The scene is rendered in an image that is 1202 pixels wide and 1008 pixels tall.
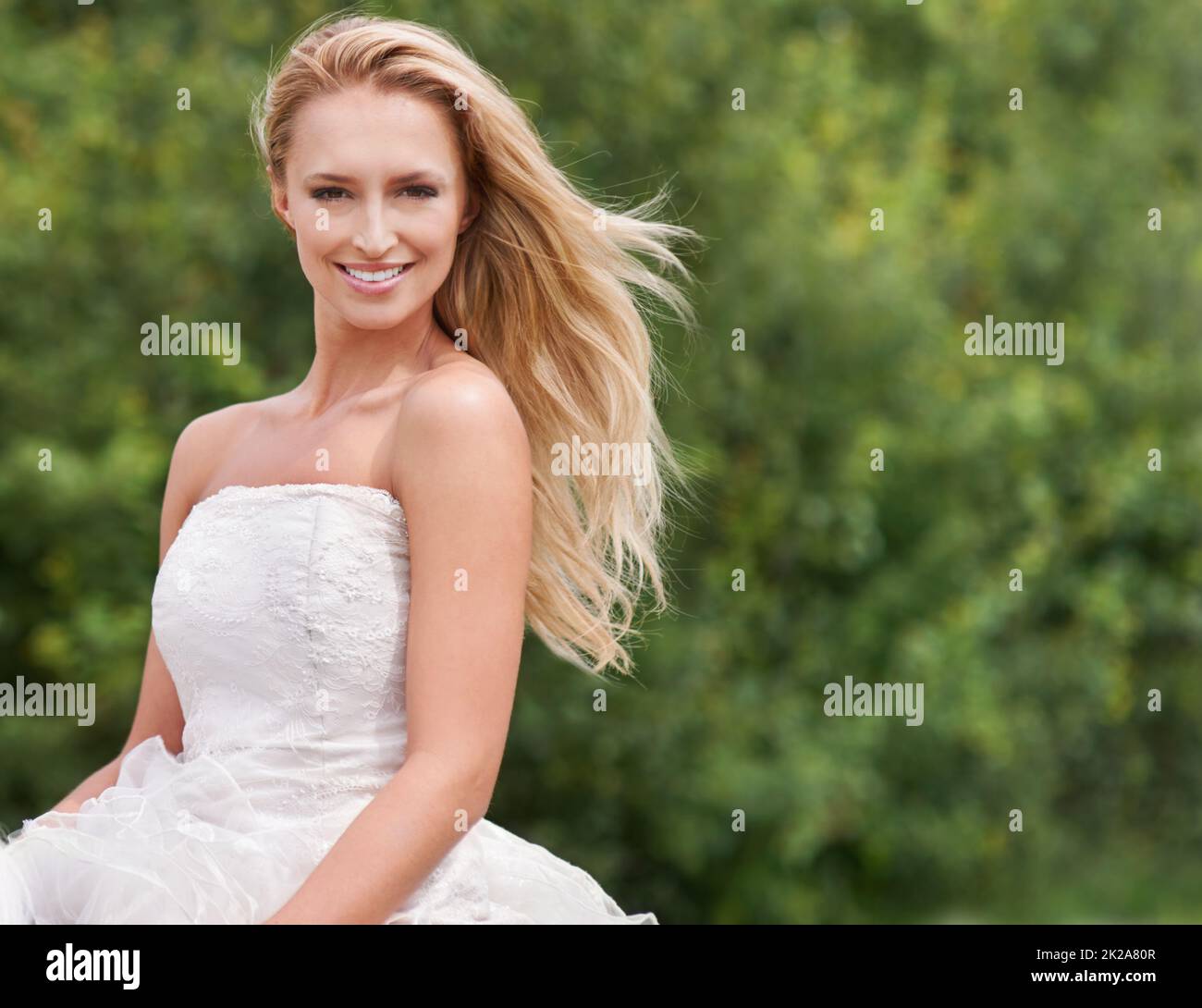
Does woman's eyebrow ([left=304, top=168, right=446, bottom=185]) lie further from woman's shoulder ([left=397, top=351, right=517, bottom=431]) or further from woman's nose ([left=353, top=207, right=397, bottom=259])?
woman's shoulder ([left=397, top=351, right=517, bottom=431])

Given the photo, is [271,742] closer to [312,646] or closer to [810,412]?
[312,646]

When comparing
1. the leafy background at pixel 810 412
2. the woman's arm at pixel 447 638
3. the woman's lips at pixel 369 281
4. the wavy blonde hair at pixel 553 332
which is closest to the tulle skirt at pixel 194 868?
the woman's arm at pixel 447 638

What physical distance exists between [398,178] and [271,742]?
0.65 meters

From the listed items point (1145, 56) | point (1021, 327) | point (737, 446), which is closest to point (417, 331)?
point (737, 446)

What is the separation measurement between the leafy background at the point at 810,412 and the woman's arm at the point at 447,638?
4178 mm

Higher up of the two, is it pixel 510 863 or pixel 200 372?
pixel 200 372

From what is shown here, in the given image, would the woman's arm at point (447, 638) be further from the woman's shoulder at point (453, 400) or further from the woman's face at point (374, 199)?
the woman's face at point (374, 199)

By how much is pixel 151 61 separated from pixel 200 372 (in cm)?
137

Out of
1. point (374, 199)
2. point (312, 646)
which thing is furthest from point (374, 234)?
point (312, 646)

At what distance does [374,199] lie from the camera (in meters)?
1.77

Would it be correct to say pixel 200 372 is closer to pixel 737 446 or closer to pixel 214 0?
pixel 214 0

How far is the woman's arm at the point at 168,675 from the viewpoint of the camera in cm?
198
